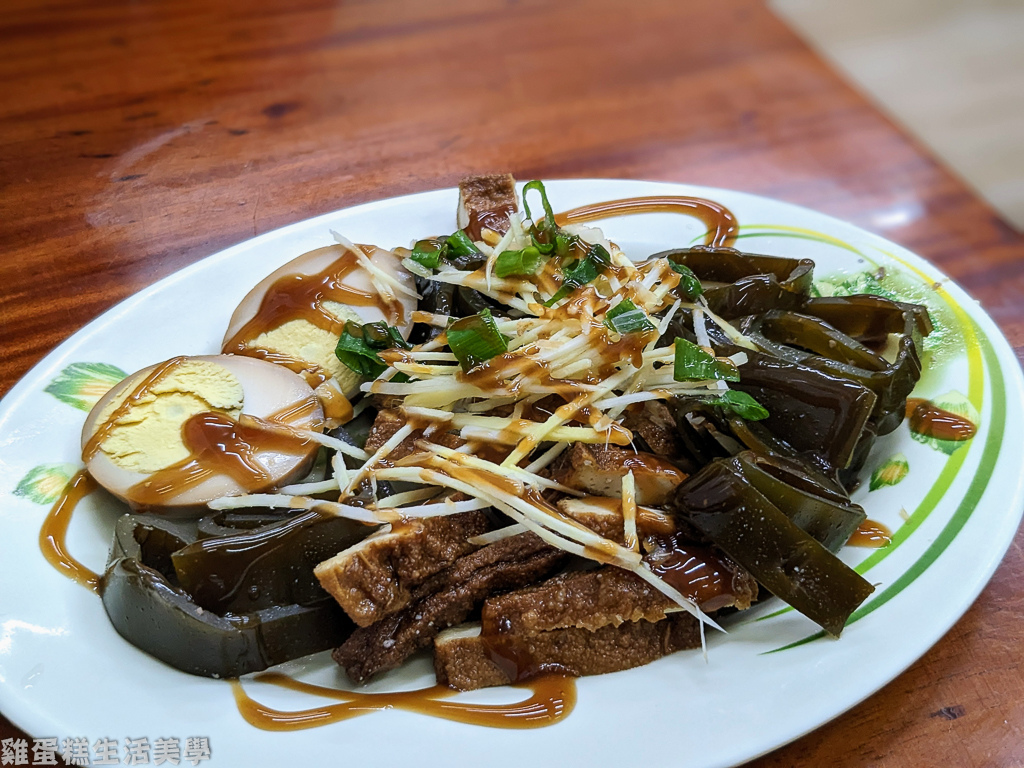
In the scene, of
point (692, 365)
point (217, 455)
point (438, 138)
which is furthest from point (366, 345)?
point (438, 138)

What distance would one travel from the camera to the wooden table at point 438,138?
6.86 ft

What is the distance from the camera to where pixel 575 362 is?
199 centimetres

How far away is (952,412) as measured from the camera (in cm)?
223

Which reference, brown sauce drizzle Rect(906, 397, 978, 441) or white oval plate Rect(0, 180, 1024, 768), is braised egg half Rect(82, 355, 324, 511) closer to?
white oval plate Rect(0, 180, 1024, 768)

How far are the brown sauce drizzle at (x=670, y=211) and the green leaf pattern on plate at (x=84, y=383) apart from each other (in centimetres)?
167

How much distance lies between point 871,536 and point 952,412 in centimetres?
53

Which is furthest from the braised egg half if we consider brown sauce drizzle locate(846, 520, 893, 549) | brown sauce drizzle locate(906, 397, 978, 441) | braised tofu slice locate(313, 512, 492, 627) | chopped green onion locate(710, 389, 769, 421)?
brown sauce drizzle locate(906, 397, 978, 441)

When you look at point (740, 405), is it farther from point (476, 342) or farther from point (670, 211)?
point (670, 211)

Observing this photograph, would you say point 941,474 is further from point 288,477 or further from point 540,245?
point 288,477

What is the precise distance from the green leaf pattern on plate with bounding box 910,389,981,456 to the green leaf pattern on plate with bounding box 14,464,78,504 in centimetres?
242

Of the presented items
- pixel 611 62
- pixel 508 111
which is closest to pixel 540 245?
pixel 508 111

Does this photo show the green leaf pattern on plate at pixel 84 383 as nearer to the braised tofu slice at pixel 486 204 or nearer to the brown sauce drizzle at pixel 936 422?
the braised tofu slice at pixel 486 204

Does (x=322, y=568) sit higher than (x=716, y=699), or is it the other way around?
(x=322, y=568)

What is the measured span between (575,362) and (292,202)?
5.31 ft
